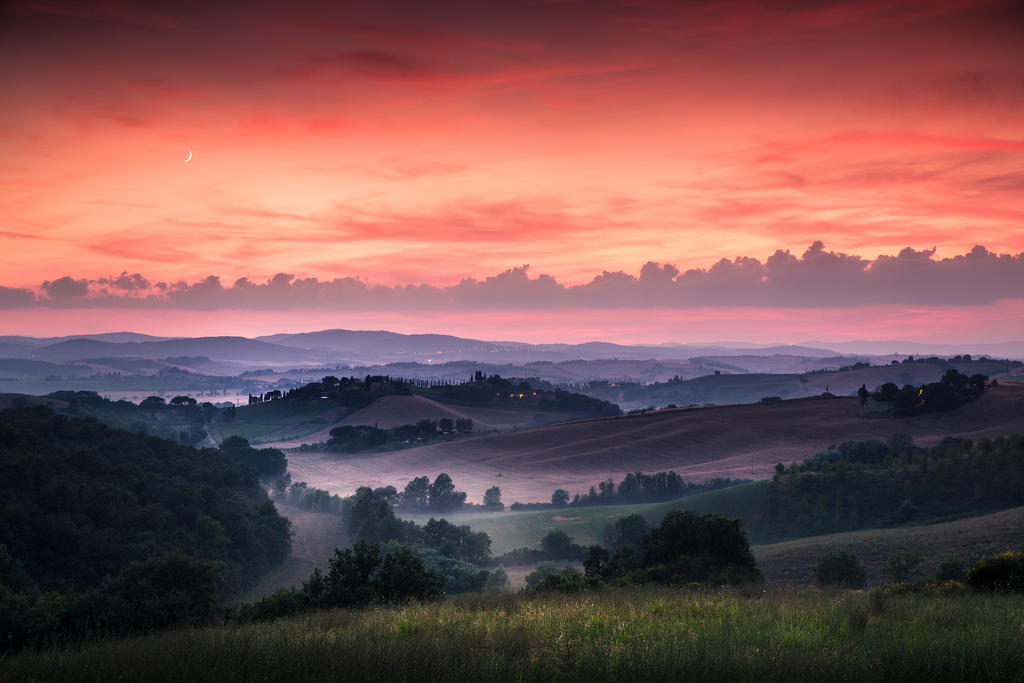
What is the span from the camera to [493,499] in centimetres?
12312

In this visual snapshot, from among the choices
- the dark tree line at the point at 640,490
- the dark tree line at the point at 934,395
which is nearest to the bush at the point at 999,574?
the dark tree line at the point at 640,490

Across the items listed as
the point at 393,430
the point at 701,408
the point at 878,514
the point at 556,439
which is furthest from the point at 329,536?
the point at 701,408

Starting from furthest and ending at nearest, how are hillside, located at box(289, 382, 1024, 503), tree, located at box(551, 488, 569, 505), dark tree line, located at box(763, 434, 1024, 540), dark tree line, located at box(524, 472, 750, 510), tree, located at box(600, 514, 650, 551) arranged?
hillside, located at box(289, 382, 1024, 503) → tree, located at box(551, 488, 569, 505) → dark tree line, located at box(524, 472, 750, 510) → dark tree line, located at box(763, 434, 1024, 540) → tree, located at box(600, 514, 650, 551)

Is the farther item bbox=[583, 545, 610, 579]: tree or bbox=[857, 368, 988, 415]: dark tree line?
bbox=[857, 368, 988, 415]: dark tree line

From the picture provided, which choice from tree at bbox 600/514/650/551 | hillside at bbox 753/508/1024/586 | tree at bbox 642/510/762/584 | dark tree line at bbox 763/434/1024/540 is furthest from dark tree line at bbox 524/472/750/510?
tree at bbox 642/510/762/584

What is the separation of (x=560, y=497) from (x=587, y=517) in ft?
68.2

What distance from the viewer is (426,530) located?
8344cm

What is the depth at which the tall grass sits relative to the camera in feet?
29.2

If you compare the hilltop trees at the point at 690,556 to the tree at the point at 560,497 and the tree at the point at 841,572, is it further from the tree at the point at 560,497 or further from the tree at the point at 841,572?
the tree at the point at 560,497

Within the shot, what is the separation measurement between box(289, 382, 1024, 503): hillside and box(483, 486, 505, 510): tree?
3371mm

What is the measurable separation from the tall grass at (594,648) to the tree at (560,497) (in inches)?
4341

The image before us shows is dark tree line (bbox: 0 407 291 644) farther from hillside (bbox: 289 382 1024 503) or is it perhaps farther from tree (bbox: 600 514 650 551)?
hillside (bbox: 289 382 1024 503)

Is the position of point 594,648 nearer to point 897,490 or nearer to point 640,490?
point 897,490

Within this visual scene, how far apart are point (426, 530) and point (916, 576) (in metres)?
52.8
